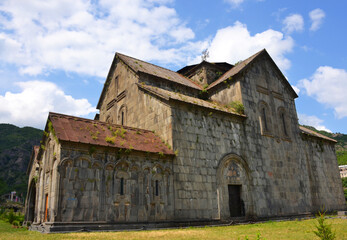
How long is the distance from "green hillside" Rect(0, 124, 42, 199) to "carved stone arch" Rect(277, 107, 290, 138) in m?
55.6

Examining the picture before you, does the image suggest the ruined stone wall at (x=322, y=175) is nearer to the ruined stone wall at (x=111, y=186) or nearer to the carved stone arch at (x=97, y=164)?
the ruined stone wall at (x=111, y=186)

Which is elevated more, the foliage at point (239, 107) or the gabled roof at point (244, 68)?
the gabled roof at point (244, 68)

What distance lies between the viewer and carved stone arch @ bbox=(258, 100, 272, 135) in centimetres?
1817

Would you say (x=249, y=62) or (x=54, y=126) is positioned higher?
(x=249, y=62)

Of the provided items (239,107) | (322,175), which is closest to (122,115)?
(239,107)

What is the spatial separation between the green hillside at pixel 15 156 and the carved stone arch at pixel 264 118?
55232 millimetres

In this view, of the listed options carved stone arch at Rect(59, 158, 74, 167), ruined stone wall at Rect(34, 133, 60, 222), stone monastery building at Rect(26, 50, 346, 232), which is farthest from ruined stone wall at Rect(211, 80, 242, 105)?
ruined stone wall at Rect(34, 133, 60, 222)

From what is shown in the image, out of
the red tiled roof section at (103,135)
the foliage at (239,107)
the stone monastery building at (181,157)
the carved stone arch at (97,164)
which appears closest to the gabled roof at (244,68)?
the stone monastery building at (181,157)

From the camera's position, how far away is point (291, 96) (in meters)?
21.7

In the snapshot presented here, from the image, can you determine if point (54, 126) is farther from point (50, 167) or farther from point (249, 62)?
point (249, 62)

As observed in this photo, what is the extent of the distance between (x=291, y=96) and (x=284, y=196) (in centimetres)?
817

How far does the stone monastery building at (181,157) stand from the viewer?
1134 cm

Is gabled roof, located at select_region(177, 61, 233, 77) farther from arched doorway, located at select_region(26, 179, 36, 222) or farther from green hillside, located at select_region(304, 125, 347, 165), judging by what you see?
green hillside, located at select_region(304, 125, 347, 165)

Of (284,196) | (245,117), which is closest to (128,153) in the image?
(245,117)
